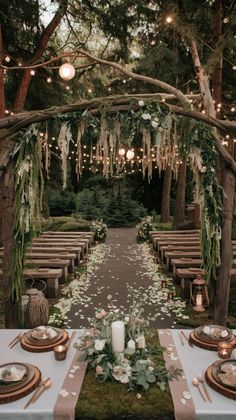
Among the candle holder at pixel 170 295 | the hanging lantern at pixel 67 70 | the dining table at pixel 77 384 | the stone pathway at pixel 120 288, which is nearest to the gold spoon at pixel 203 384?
the dining table at pixel 77 384

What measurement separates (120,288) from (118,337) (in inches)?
241

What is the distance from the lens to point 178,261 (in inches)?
341

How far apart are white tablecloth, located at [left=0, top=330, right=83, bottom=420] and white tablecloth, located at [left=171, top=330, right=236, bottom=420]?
104cm

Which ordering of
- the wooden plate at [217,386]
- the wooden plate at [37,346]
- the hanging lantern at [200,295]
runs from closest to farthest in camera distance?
1. the wooden plate at [217,386]
2. the wooden plate at [37,346]
3. the hanging lantern at [200,295]

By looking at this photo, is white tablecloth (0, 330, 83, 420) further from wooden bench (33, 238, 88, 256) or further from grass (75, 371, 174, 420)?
wooden bench (33, 238, 88, 256)

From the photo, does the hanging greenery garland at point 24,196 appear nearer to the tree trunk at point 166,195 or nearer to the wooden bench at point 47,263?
the wooden bench at point 47,263

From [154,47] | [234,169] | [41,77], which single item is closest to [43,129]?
[234,169]

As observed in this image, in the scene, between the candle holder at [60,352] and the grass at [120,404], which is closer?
the grass at [120,404]

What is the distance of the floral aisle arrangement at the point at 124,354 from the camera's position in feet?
8.86

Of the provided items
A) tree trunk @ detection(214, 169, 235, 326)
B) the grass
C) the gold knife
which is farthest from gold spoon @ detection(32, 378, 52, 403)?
tree trunk @ detection(214, 169, 235, 326)

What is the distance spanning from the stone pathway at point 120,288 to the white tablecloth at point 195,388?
4.92 feet

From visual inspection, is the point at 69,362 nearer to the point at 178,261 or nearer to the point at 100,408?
the point at 100,408

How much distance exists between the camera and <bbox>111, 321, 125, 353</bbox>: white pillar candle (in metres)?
2.91

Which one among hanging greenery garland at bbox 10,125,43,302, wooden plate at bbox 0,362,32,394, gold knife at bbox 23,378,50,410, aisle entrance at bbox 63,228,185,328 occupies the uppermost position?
hanging greenery garland at bbox 10,125,43,302
